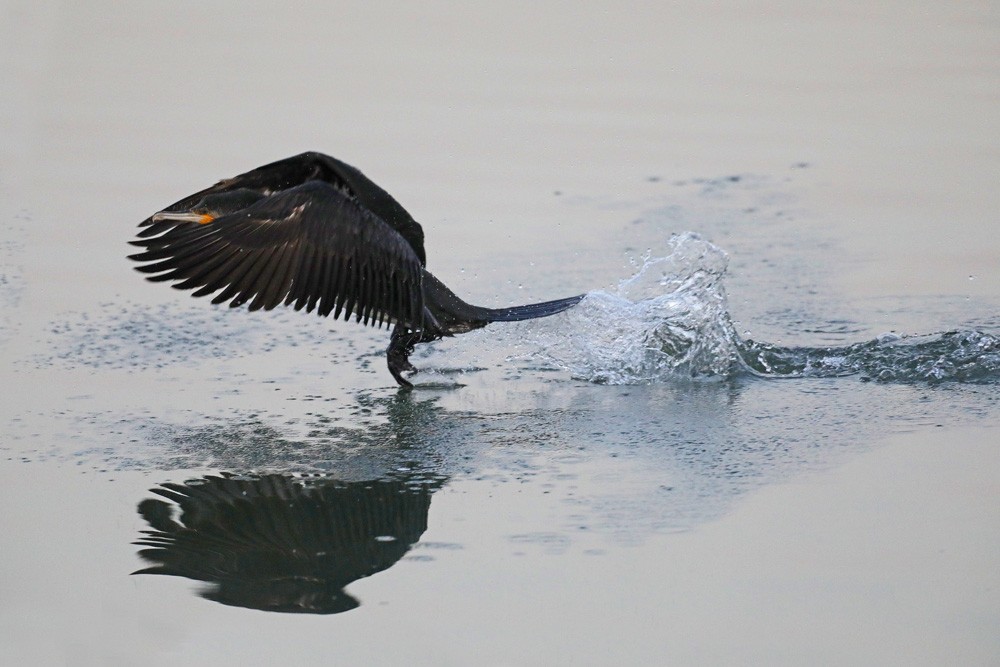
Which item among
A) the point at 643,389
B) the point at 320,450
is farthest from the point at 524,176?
the point at 320,450

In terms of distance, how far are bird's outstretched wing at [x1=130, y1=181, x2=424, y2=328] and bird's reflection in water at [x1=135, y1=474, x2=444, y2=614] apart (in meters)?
0.81

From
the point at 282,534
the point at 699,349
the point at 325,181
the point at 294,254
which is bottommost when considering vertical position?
the point at 282,534

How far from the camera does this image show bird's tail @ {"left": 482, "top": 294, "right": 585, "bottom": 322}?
6.36 meters

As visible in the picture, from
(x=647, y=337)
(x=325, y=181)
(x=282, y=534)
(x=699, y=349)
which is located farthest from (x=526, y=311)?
(x=282, y=534)

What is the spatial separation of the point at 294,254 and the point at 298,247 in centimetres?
3

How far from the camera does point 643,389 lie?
6.25m

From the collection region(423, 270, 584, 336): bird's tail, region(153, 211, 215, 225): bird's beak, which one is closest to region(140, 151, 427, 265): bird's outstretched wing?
region(423, 270, 584, 336): bird's tail

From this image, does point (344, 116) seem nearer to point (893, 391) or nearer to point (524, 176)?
point (524, 176)

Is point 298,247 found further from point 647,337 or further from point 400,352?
point 647,337

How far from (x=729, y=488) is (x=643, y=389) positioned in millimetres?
1164

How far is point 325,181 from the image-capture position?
246 inches

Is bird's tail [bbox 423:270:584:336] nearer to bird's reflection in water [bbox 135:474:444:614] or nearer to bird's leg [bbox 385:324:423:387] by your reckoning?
bird's leg [bbox 385:324:423:387]

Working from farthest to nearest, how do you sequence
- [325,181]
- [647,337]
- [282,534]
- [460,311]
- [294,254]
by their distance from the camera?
[647,337], [460,311], [325,181], [294,254], [282,534]

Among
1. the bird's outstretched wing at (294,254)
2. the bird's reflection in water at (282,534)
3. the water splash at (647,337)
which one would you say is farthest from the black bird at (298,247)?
the bird's reflection in water at (282,534)
